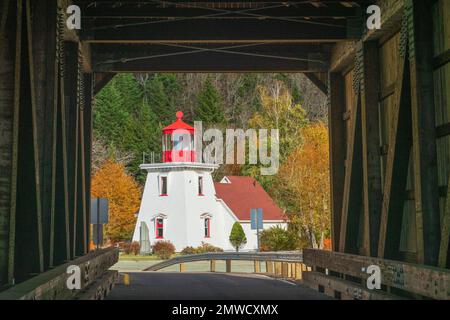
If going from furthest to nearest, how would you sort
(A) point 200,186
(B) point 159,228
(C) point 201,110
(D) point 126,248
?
(C) point 201,110 → (A) point 200,186 → (B) point 159,228 → (D) point 126,248

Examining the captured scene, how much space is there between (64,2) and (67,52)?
2.60 meters

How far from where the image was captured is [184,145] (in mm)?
73250

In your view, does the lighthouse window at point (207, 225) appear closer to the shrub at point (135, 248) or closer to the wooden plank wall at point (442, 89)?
the shrub at point (135, 248)

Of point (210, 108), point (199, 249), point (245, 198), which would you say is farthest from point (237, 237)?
point (210, 108)

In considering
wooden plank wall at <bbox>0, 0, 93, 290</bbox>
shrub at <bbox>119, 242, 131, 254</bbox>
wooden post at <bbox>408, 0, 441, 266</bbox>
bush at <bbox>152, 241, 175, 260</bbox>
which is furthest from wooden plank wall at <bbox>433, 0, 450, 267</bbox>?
shrub at <bbox>119, 242, 131, 254</bbox>

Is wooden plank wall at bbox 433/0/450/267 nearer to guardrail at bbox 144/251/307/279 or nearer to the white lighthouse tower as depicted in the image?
guardrail at bbox 144/251/307/279

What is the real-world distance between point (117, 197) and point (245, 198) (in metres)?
12.1

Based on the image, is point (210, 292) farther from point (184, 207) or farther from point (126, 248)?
point (184, 207)

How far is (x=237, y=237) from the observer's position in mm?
74438

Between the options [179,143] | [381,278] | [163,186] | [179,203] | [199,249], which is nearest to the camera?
[381,278]

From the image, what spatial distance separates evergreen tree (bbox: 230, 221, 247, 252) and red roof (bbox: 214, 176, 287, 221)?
2494 millimetres

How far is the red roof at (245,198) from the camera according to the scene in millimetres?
78688
